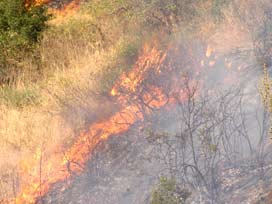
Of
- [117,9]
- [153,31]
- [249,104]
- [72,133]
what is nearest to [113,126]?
[72,133]

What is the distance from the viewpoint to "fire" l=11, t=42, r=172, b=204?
699cm

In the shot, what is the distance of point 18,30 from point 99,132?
600 cm

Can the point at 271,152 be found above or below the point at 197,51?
below

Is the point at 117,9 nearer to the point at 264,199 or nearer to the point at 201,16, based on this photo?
the point at 201,16

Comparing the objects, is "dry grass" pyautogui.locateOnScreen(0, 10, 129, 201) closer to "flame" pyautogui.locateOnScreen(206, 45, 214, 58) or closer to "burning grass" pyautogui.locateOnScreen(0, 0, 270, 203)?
"burning grass" pyautogui.locateOnScreen(0, 0, 270, 203)

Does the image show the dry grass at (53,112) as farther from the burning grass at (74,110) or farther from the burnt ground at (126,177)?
the burnt ground at (126,177)

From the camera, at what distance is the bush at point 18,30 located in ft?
39.9

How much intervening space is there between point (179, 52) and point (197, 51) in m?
0.32

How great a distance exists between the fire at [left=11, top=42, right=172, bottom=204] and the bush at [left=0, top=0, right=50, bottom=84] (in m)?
4.33

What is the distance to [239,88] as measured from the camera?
283 inches

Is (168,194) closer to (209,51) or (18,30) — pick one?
(209,51)

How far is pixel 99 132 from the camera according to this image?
25.2 feet

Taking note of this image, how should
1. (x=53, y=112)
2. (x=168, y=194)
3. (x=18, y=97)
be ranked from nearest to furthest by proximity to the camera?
(x=168, y=194), (x=53, y=112), (x=18, y=97)

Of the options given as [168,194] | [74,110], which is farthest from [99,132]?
[168,194]
